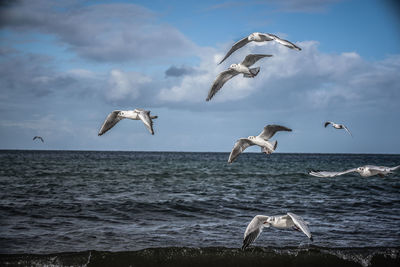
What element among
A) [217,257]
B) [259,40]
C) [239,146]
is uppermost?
[259,40]

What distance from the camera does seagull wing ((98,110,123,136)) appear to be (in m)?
8.65

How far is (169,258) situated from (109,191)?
11586 mm

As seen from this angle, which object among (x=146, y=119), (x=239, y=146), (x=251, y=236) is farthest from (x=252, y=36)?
(x=251, y=236)

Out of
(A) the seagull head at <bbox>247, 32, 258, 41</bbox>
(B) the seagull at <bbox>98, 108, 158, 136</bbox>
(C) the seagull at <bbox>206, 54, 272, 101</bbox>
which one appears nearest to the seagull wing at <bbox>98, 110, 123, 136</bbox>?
(B) the seagull at <bbox>98, 108, 158, 136</bbox>

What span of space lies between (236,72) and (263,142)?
1.92 meters

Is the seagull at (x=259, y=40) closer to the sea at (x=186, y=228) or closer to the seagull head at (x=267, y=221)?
the seagull head at (x=267, y=221)

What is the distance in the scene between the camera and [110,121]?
8.73 metres

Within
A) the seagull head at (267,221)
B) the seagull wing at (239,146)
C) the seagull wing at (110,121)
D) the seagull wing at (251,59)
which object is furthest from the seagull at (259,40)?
the seagull head at (267,221)

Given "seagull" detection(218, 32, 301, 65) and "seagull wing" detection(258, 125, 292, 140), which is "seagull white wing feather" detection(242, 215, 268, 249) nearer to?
"seagull wing" detection(258, 125, 292, 140)

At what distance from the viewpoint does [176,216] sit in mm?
13867

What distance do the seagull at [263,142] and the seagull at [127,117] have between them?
6.66 feet

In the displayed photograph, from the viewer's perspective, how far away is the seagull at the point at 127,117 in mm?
7453

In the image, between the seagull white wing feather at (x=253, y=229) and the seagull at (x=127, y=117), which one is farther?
the seagull white wing feather at (x=253, y=229)

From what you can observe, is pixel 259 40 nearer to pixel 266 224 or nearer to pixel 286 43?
pixel 286 43
